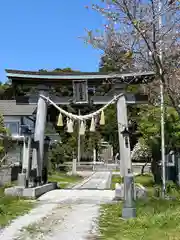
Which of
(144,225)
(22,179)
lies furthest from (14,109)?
(144,225)

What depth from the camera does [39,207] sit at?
12.5m

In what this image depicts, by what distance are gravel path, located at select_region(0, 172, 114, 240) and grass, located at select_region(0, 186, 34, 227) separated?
232 mm

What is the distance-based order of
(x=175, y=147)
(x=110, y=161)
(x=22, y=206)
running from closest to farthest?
(x=22, y=206), (x=175, y=147), (x=110, y=161)

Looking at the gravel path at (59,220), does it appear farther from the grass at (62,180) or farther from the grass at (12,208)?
the grass at (62,180)

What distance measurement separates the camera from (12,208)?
11.8m

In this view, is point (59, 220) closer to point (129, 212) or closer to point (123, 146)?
point (129, 212)

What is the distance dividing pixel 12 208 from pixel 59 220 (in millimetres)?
2684

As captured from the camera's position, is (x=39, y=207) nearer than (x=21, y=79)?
Yes

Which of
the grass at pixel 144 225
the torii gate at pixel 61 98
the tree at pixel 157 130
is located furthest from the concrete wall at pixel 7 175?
the grass at pixel 144 225

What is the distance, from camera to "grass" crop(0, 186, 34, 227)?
964 cm

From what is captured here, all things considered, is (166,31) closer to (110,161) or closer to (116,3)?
(116,3)


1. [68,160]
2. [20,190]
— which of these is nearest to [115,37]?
[20,190]

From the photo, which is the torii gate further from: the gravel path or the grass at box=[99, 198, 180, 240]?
the grass at box=[99, 198, 180, 240]

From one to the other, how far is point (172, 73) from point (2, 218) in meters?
5.73
